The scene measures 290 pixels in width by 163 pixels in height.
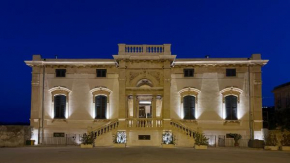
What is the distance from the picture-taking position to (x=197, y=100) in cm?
3222

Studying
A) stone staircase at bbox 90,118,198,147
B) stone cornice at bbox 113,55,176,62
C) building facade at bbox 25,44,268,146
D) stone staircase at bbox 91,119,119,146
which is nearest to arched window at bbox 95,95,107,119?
building facade at bbox 25,44,268,146

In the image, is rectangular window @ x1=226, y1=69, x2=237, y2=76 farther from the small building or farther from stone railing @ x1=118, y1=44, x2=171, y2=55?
the small building

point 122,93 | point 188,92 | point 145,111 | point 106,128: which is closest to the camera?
point 106,128

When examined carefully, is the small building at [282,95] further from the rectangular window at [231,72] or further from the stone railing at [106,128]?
the stone railing at [106,128]

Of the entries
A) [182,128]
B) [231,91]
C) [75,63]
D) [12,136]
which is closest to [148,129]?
[182,128]

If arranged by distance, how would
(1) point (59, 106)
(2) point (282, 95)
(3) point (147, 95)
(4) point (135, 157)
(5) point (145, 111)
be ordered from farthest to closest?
1. (2) point (282, 95)
2. (5) point (145, 111)
3. (1) point (59, 106)
4. (3) point (147, 95)
5. (4) point (135, 157)

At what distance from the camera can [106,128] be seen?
2942 cm

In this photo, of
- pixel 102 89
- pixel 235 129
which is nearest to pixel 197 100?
pixel 235 129

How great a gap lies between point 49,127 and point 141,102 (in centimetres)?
914

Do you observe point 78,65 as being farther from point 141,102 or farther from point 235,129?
point 235,129

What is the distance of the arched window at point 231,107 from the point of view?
32.1 metres

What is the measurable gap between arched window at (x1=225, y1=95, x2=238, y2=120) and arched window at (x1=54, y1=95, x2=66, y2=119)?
14823 millimetres

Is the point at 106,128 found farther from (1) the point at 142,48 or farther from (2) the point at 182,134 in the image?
(1) the point at 142,48

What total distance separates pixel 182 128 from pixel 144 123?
316 cm
